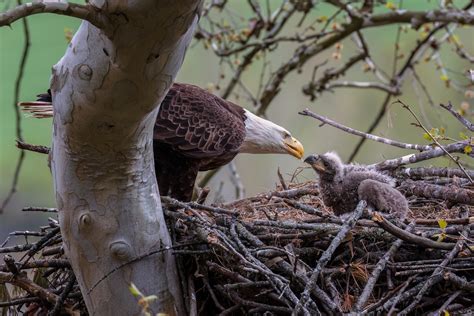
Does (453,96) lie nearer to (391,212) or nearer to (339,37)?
(339,37)

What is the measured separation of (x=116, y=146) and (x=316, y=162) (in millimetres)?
1898

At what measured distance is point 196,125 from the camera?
15.8 feet

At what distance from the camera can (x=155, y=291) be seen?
3539mm

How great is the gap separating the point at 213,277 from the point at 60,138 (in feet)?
3.45

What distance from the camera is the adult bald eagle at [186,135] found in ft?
15.6

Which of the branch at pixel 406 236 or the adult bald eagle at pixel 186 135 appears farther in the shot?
the adult bald eagle at pixel 186 135

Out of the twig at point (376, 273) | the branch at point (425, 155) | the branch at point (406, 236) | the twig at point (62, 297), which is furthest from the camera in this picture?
the branch at point (425, 155)

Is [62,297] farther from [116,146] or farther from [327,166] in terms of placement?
[327,166]

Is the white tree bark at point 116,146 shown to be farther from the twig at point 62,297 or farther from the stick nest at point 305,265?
the twig at point 62,297

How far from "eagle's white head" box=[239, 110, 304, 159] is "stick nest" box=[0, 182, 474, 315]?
1666 mm

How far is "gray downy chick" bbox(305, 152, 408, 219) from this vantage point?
428 centimetres

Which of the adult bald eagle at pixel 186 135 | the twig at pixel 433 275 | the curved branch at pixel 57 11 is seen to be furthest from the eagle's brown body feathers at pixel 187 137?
the curved branch at pixel 57 11

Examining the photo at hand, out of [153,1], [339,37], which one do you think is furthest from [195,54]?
[153,1]

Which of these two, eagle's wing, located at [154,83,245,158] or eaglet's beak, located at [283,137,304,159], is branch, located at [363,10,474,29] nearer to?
eaglet's beak, located at [283,137,304,159]
